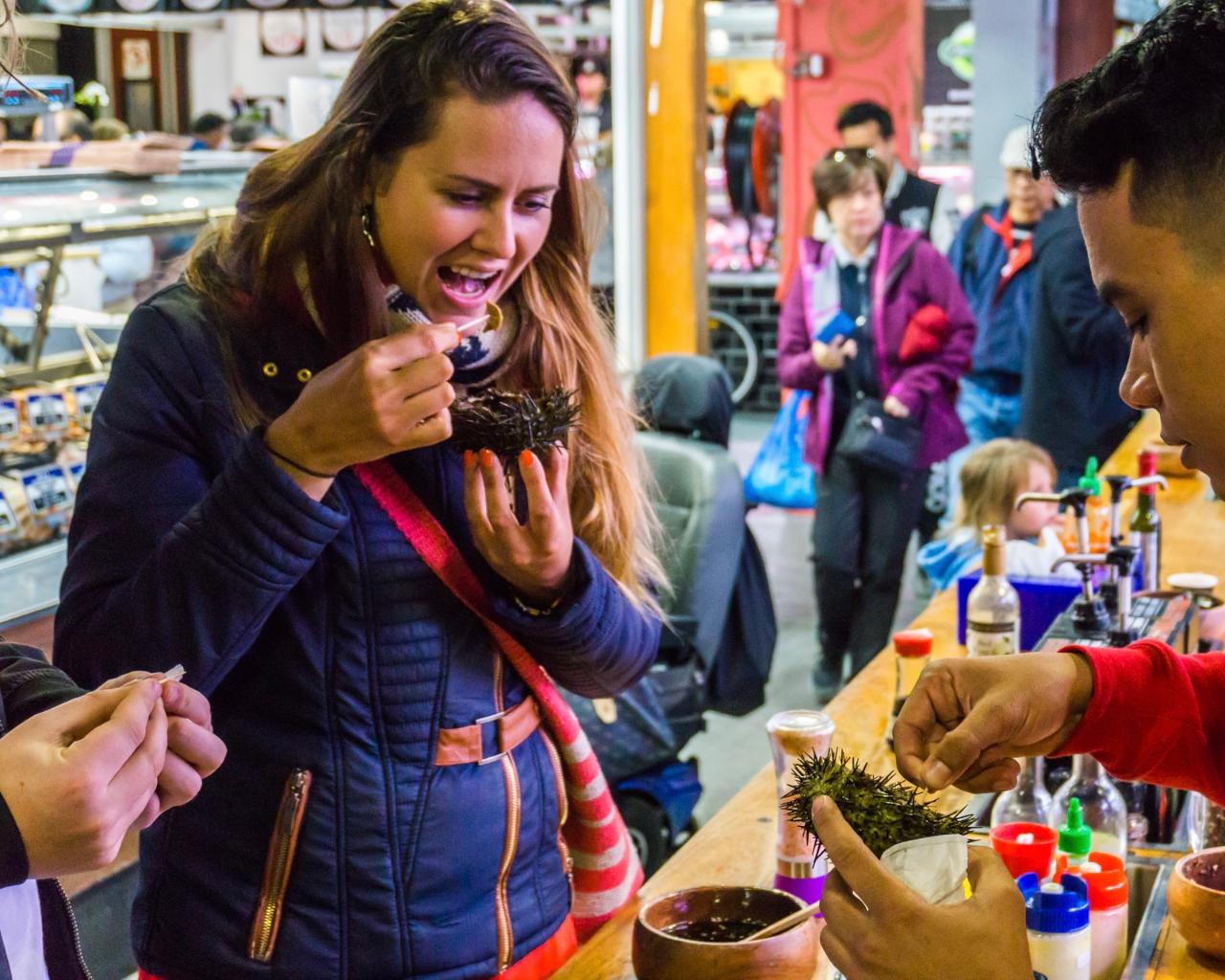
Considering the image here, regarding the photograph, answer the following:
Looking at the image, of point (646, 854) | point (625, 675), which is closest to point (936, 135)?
point (646, 854)

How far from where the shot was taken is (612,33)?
562cm

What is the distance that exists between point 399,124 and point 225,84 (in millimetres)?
4335

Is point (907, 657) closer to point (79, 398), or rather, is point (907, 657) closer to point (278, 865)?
point (278, 865)

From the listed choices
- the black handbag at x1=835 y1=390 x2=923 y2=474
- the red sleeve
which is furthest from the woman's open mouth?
the black handbag at x1=835 y1=390 x2=923 y2=474

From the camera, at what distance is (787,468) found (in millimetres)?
5750

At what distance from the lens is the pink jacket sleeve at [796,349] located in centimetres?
540

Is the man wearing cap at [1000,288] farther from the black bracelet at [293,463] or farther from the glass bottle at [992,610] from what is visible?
the black bracelet at [293,463]

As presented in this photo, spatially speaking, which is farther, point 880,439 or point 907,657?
point 880,439

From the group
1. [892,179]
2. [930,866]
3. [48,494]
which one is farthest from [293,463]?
[892,179]

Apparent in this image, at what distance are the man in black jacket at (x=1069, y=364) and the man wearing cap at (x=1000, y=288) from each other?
370 millimetres

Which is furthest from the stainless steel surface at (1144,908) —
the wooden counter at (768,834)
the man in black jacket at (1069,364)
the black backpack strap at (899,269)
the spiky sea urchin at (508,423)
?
the man in black jacket at (1069,364)

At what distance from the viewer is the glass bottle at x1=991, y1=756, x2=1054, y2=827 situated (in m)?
2.01

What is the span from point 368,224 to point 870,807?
957mm

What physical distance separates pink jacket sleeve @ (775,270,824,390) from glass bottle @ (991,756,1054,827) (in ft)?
11.3
